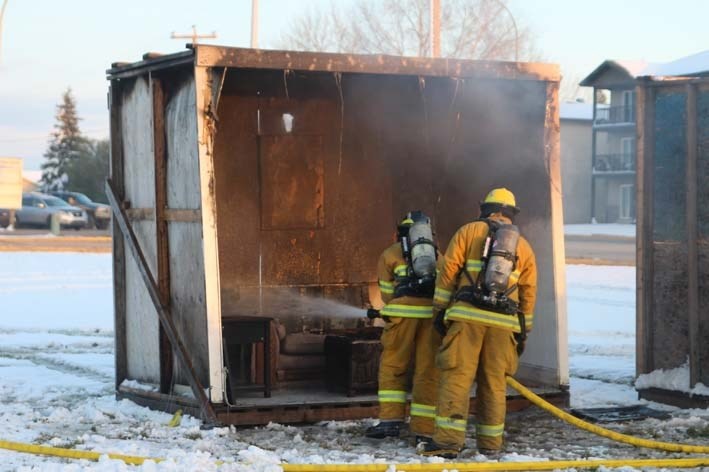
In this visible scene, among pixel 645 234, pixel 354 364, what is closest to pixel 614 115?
pixel 645 234

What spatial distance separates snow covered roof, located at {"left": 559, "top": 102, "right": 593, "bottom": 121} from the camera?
207ft

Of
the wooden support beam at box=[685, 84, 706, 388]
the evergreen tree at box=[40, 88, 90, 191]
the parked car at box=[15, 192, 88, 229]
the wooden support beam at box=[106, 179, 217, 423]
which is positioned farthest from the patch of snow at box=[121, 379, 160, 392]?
the evergreen tree at box=[40, 88, 90, 191]

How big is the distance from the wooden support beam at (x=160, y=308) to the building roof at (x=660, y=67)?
21.8 meters

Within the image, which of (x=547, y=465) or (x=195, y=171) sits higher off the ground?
(x=195, y=171)

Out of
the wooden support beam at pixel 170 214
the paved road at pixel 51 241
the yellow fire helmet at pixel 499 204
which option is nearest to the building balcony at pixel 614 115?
the paved road at pixel 51 241

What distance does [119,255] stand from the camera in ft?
35.8

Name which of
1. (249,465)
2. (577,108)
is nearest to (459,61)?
(249,465)

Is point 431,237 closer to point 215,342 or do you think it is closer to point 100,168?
point 215,342

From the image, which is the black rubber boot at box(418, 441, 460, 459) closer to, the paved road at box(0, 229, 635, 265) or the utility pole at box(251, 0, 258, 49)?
the paved road at box(0, 229, 635, 265)

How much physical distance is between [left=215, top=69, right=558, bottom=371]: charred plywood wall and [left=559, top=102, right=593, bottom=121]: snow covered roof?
51.9m

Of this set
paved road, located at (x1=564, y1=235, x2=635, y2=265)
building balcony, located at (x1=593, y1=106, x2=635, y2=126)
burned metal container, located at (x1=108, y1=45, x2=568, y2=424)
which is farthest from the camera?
building balcony, located at (x1=593, y1=106, x2=635, y2=126)

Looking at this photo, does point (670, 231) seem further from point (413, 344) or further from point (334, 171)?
point (334, 171)

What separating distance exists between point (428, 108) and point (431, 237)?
3301 mm

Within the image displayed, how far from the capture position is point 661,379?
10406 millimetres
